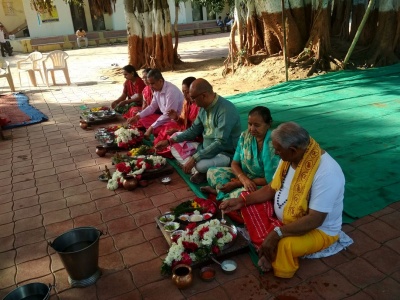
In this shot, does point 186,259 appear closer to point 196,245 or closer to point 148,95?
point 196,245

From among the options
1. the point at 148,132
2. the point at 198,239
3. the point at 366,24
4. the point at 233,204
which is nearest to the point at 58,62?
the point at 148,132

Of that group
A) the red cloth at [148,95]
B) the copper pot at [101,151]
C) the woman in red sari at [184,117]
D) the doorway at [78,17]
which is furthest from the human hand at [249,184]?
the doorway at [78,17]

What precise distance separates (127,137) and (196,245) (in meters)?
2.81

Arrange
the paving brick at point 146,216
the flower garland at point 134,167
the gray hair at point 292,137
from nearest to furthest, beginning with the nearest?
the gray hair at point 292,137, the paving brick at point 146,216, the flower garland at point 134,167

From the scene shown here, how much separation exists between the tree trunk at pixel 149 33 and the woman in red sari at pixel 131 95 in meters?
5.78

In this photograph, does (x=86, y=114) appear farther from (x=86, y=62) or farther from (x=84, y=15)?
(x=84, y=15)

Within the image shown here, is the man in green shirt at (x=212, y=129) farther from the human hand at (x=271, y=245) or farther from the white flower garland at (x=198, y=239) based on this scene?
the human hand at (x=271, y=245)

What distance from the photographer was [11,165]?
16.8 feet

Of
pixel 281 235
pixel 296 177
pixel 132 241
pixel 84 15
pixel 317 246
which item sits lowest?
pixel 132 241

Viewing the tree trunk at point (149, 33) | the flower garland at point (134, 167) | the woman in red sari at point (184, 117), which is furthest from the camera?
the tree trunk at point (149, 33)

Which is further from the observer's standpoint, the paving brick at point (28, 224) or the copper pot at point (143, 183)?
the copper pot at point (143, 183)

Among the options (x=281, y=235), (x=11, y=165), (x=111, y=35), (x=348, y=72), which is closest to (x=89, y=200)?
(x=11, y=165)

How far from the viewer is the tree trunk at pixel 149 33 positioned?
11750mm

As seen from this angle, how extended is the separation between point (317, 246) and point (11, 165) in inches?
179
